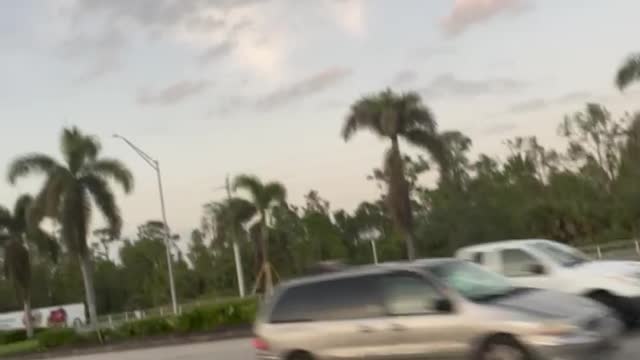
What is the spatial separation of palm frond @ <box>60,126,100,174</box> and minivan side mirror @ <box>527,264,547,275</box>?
3486 cm

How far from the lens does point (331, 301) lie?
1316cm

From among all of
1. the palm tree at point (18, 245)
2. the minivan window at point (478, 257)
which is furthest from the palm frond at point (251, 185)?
the minivan window at point (478, 257)

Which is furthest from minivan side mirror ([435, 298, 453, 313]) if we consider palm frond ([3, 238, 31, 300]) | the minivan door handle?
palm frond ([3, 238, 31, 300])

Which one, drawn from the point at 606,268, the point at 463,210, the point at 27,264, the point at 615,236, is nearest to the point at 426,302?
the point at 606,268

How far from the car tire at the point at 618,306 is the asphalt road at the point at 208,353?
704mm

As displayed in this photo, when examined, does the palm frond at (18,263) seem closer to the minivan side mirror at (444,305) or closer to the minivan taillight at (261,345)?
the minivan taillight at (261,345)

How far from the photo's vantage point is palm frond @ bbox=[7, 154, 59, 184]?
48.5 metres

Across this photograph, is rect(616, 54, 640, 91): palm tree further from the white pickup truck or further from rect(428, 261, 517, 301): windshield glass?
rect(428, 261, 517, 301): windshield glass

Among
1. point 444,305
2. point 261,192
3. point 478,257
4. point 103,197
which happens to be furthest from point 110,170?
point 444,305

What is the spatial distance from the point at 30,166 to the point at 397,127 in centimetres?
1752

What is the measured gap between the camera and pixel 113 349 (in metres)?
35.1

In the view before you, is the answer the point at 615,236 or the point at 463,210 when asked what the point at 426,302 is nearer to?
the point at 463,210

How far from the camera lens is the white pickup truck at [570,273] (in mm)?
16406

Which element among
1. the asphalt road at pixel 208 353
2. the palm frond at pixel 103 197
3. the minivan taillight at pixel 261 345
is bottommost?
the asphalt road at pixel 208 353
